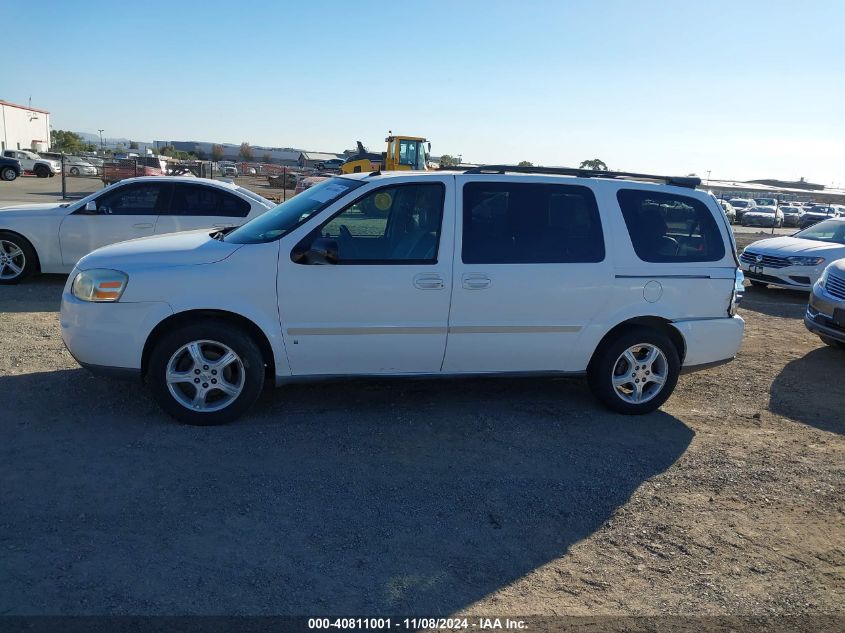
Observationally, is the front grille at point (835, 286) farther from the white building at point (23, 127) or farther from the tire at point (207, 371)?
the white building at point (23, 127)

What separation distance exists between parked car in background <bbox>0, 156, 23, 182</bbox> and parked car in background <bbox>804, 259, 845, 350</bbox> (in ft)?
129

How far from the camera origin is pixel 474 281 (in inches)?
202

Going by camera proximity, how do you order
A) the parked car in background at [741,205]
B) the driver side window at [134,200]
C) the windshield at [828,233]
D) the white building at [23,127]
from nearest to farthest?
1. the driver side window at [134,200]
2. the windshield at [828,233]
3. the parked car in background at [741,205]
4. the white building at [23,127]

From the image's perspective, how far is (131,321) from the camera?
15.9 feet

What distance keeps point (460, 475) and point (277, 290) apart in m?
1.81

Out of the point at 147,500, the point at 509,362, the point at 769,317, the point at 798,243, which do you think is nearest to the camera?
the point at 147,500

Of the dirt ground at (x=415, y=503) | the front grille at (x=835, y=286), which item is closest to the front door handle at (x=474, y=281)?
the dirt ground at (x=415, y=503)

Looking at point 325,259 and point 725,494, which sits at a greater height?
point 325,259

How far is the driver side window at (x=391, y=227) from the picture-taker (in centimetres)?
507

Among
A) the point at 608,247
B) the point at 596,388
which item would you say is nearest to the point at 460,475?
the point at 596,388

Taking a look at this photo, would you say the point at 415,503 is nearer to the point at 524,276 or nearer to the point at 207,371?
the point at 207,371

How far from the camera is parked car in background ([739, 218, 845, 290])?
12148 millimetres

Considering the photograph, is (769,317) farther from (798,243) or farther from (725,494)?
(725,494)

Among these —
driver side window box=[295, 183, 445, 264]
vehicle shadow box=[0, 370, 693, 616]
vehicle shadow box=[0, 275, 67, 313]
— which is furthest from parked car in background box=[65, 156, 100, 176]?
driver side window box=[295, 183, 445, 264]
